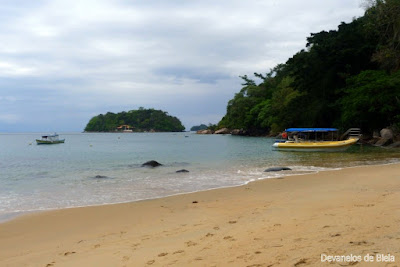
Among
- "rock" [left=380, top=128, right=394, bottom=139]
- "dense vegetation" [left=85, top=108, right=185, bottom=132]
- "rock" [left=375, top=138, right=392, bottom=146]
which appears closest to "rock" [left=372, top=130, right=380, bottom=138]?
"rock" [left=380, top=128, right=394, bottom=139]

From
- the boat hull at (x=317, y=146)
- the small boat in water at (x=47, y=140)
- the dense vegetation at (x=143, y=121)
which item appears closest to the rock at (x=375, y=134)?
the boat hull at (x=317, y=146)

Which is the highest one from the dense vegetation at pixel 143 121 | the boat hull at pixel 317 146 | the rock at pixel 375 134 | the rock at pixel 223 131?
the dense vegetation at pixel 143 121

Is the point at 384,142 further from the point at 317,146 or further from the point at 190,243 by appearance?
the point at 190,243

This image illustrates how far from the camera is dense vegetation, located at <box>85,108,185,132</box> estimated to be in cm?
17212

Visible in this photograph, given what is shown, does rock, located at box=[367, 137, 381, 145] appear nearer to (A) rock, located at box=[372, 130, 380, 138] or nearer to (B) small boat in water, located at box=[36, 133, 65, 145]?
(A) rock, located at box=[372, 130, 380, 138]

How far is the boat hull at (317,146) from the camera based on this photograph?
1169 inches

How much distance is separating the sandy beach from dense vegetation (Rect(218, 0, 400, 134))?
28.7 metres

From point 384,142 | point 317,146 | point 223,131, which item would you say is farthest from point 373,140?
point 223,131

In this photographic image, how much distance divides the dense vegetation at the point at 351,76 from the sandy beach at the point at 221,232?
2870cm

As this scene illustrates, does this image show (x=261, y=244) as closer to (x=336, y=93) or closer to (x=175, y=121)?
(x=336, y=93)

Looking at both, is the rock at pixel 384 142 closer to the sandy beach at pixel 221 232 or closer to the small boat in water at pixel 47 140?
the sandy beach at pixel 221 232

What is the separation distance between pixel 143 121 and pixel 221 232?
169250 mm

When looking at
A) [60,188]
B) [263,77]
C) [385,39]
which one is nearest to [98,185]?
[60,188]

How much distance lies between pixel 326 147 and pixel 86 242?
91.5ft
